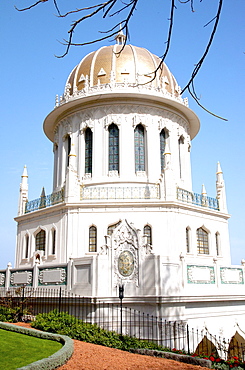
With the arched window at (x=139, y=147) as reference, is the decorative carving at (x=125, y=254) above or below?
below

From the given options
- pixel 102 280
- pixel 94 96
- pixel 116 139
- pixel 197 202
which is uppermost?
pixel 94 96

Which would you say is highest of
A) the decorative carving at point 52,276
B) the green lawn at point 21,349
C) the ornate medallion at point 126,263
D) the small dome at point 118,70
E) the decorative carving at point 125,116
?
the small dome at point 118,70

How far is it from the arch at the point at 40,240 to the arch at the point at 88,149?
18.1 ft

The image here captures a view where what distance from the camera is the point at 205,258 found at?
25.0 m

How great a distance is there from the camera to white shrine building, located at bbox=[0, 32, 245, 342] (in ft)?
58.7

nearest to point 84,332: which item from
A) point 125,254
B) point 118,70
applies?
point 125,254

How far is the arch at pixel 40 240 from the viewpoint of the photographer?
25.8 meters

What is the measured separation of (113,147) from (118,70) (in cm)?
601

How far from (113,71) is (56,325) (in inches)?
784

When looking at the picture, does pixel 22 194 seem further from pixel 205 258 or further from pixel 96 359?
pixel 96 359

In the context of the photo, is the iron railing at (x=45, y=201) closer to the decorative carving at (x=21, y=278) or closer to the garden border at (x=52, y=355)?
the decorative carving at (x=21, y=278)

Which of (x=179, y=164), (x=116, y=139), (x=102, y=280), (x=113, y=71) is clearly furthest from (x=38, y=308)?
(x=113, y=71)

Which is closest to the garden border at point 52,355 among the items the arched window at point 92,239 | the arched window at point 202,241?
the arched window at point 92,239

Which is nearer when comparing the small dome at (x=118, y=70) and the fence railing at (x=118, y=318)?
the fence railing at (x=118, y=318)
